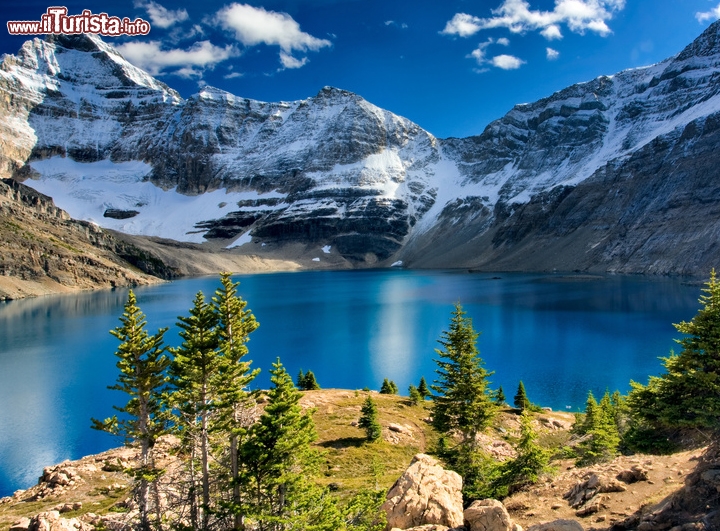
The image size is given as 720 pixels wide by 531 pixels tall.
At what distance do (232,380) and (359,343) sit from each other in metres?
59.0

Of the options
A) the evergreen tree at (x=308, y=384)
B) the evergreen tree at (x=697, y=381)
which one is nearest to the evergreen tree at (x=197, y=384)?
the evergreen tree at (x=697, y=381)

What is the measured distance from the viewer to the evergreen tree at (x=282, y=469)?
1609 cm

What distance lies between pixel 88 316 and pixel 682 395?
110 meters

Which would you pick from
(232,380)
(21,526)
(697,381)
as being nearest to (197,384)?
(232,380)

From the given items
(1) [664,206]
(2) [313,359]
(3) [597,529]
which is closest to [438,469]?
(3) [597,529]

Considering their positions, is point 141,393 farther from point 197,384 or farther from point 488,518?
point 488,518

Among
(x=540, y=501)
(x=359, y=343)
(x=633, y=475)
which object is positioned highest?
(x=633, y=475)

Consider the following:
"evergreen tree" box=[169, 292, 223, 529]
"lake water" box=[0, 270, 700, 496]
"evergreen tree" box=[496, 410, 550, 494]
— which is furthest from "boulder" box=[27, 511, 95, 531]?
"lake water" box=[0, 270, 700, 496]

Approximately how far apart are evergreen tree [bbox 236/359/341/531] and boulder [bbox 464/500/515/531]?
17.0ft

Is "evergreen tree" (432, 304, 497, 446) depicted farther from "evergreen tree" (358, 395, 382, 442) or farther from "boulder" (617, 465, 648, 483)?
"evergreen tree" (358, 395, 382, 442)

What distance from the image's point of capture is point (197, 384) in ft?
57.8

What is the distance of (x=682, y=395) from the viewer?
20.5 metres

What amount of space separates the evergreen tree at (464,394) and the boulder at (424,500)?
6.95 meters

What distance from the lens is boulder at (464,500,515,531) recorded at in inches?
496
